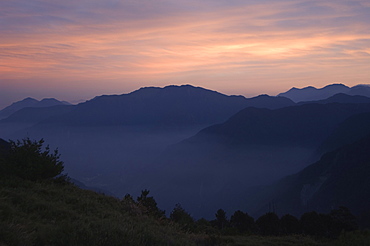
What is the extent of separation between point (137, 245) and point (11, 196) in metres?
6.58

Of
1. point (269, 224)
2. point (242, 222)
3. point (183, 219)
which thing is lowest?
point (242, 222)

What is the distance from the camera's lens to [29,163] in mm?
14719

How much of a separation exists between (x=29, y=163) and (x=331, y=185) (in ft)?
517

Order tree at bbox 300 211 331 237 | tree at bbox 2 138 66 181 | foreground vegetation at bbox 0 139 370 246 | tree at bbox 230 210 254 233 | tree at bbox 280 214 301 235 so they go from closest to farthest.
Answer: foreground vegetation at bbox 0 139 370 246
tree at bbox 2 138 66 181
tree at bbox 300 211 331 237
tree at bbox 280 214 301 235
tree at bbox 230 210 254 233

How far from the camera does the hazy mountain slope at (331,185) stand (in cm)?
12159

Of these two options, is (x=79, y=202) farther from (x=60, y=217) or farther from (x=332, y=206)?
(x=332, y=206)

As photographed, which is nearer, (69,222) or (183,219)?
(69,222)

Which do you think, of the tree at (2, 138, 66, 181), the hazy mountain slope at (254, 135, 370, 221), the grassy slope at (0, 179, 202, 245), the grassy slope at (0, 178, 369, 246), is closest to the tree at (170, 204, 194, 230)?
the grassy slope at (0, 178, 369, 246)

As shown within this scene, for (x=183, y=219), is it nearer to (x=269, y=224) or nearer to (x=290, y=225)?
(x=269, y=224)

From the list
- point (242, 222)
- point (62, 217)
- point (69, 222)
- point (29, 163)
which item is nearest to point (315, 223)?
point (242, 222)

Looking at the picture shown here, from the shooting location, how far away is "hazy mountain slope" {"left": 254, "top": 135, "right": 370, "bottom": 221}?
12159 centimetres

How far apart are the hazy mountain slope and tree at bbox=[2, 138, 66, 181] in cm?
11617

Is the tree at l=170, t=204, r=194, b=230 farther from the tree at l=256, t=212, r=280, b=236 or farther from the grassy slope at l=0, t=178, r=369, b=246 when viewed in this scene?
the tree at l=256, t=212, r=280, b=236

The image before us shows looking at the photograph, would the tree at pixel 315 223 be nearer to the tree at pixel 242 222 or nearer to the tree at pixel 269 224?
the tree at pixel 269 224
